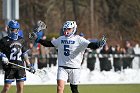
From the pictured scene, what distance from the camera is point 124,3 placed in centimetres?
5122

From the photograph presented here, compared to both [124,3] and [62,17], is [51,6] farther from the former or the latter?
[124,3]

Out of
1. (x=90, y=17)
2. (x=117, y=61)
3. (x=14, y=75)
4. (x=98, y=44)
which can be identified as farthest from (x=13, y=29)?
(x=90, y=17)

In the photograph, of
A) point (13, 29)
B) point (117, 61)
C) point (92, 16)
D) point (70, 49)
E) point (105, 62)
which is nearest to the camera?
point (70, 49)

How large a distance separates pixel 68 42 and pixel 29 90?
580 centimetres

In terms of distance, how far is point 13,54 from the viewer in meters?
14.6

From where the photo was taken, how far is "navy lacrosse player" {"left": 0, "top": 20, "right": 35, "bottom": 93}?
14516 mm

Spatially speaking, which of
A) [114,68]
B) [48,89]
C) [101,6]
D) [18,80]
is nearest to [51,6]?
[101,6]

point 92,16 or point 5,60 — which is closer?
point 5,60

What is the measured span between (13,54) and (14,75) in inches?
18.7

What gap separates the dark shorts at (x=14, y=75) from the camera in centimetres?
1455

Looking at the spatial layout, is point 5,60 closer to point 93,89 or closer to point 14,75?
point 14,75

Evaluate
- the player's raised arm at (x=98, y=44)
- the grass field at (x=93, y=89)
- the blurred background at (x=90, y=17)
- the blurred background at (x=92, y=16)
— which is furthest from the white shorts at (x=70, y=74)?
the blurred background at (x=92, y=16)

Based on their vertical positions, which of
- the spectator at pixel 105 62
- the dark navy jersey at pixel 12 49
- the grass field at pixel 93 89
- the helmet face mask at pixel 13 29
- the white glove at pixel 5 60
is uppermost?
the helmet face mask at pixel 13 29

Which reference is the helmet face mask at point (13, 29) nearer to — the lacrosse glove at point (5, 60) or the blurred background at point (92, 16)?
the lacrosse glove at point (5, 60)
